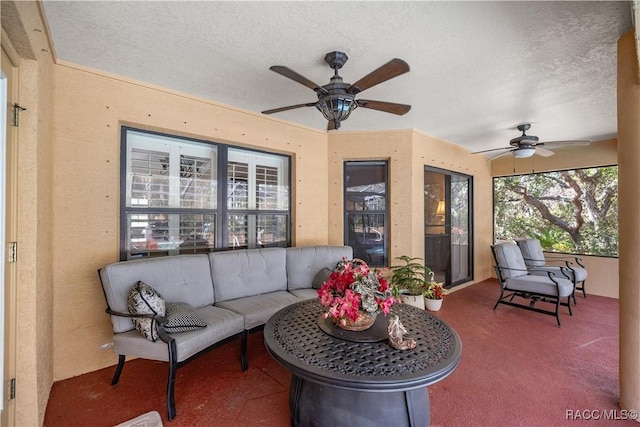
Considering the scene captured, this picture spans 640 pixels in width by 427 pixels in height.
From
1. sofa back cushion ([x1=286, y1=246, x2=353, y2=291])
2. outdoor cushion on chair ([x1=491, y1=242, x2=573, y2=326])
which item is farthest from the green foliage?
sofa back cushion ([x1=286, y1=246, x2=353, y2=291])

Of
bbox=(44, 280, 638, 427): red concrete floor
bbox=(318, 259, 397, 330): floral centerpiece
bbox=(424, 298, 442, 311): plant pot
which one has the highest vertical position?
bbox=(318, 259, 397, 330): floral centerpiece

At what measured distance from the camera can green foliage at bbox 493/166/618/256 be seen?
455cm

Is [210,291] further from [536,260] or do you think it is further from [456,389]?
[536,260]

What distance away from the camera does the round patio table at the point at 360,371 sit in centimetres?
126

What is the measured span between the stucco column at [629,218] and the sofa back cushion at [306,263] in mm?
2462

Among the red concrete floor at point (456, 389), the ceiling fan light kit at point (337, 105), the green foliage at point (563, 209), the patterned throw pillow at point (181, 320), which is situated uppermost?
the ceiling fan light kit at point (337, 105)

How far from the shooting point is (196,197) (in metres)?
3.10

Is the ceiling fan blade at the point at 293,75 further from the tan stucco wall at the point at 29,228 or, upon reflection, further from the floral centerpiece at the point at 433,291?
the floral centerpiece at the point at 433,291

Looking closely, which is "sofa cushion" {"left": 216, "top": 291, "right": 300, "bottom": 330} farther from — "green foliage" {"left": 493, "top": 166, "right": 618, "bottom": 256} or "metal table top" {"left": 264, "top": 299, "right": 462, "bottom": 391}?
"green foliage" {"left": 493, "top": 166, "right": 618, "bottom": 256}

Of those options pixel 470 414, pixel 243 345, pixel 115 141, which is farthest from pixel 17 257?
pixel 470 414

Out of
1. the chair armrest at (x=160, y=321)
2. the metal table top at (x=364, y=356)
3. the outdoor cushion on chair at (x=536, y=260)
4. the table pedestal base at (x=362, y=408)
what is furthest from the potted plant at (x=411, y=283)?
the chair armrest at (x=160, y=321)

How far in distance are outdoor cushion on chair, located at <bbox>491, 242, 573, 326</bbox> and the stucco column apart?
163cm

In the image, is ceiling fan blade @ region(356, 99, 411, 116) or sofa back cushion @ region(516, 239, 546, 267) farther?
sofa back cushion @ region(516, 239, 546, 267)

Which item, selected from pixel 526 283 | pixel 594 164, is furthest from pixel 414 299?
pixel 594 164
